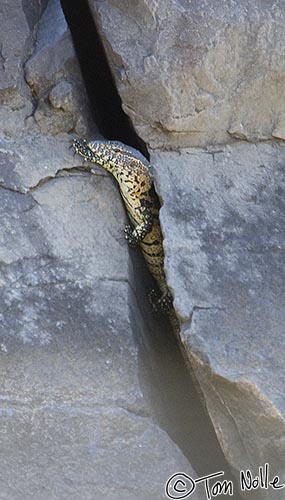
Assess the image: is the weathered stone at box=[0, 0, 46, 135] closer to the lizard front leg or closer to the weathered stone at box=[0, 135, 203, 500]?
the weathered stone at box=[0, 135, 203, 500]

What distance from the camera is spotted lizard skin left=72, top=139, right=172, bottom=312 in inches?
294

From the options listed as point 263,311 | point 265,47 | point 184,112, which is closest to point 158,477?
point 263,311

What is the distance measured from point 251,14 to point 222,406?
289cm

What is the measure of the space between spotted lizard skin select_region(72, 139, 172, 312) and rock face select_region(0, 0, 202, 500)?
12 cm

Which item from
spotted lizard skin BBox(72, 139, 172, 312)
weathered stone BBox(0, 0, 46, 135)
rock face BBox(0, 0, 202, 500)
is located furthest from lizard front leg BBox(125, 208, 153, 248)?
weathered stone BBox(0, 0, 46, 135)

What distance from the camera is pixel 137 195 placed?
7598 mm

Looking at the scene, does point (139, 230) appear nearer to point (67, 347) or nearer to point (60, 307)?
point (60, 307)

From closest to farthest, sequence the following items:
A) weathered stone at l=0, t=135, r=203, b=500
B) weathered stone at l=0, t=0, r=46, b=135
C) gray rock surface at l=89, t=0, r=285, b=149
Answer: weathered stone at l=0, t=135, r=203, b=500 → gray rock surface at l=89, t=0, r=285, b=149 → weathered stone at l=0, t=0, r=46, b=135

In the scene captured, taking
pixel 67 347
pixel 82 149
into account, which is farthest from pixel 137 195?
pixel 67 347

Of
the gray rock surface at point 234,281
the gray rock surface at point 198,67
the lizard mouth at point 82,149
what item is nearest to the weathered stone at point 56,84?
the lizard mouth at point 82,149

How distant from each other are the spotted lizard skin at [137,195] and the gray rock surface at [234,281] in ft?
0.95

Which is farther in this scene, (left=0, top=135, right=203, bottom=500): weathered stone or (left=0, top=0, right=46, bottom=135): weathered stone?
(left=0, top=0, right=46, bottom=135): weathered stone

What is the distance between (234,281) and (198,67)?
65.5 inches

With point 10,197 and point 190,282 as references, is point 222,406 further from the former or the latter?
point 10,197
